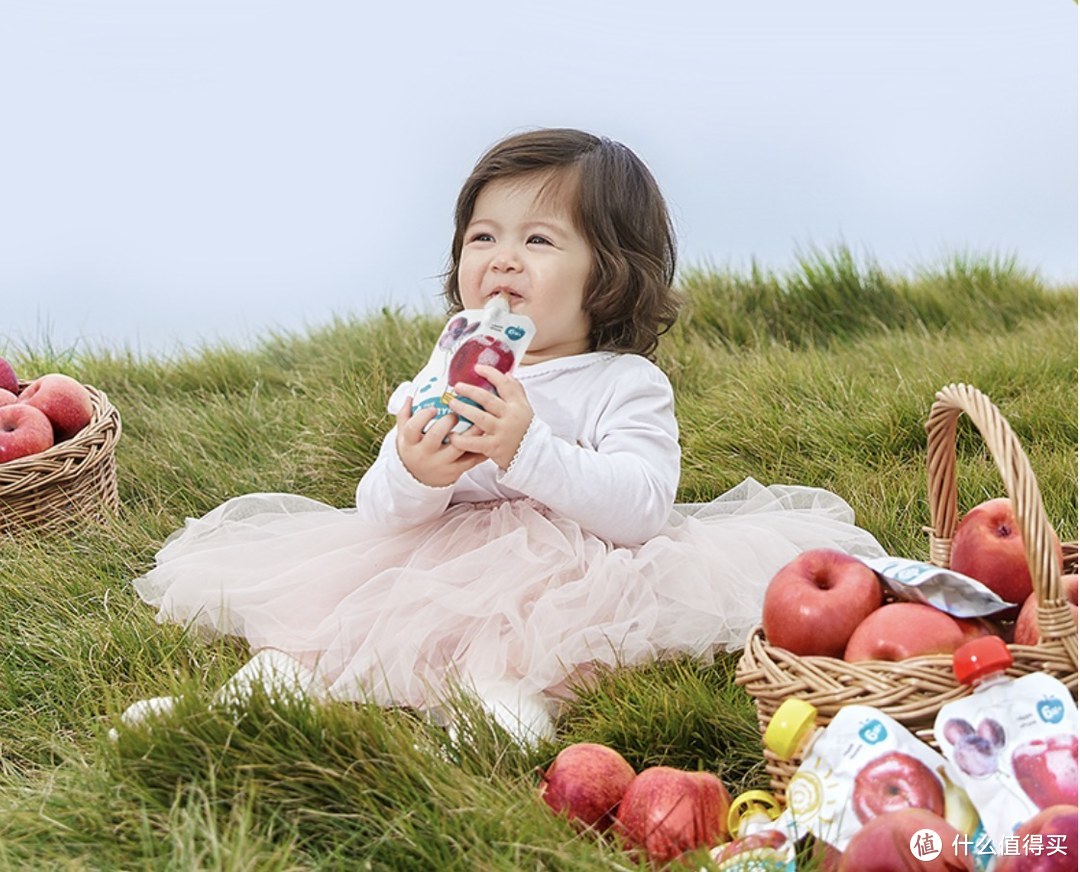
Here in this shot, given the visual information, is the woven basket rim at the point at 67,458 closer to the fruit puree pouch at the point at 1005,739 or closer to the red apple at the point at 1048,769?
the fruit puree pouch at the point at 1005,739

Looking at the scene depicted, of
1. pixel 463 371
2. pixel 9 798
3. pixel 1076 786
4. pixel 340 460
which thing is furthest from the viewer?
pixel 340 460

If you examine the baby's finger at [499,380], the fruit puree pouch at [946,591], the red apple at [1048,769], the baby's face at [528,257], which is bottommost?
the red apple at [1048,769]

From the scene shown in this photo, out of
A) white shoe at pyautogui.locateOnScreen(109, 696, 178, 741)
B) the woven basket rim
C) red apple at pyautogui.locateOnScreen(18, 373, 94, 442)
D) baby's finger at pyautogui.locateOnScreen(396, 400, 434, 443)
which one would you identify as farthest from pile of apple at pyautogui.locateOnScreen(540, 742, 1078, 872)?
red apple at pyautogui.locateOnScreen(18, 373, 94, 442)

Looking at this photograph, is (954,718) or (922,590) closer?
(954,718)

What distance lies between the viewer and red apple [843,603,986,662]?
6.17 ft

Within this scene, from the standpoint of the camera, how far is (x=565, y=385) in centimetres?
283

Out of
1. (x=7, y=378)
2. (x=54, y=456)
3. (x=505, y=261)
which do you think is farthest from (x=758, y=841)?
(x=7, y=378)

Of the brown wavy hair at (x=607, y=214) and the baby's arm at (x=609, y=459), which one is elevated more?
the brown wavy hair at (x=607, y=214)

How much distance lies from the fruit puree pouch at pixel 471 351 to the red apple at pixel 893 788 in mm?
1009

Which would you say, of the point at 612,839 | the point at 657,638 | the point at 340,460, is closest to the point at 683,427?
the point at 340,460

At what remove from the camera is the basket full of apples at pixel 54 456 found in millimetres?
3412

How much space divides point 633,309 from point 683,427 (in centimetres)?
129

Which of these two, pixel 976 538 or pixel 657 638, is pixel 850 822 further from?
pixel 657 638

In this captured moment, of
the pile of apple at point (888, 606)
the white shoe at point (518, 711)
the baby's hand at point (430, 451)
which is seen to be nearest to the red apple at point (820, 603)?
the pile of apple at point (888, 606)
